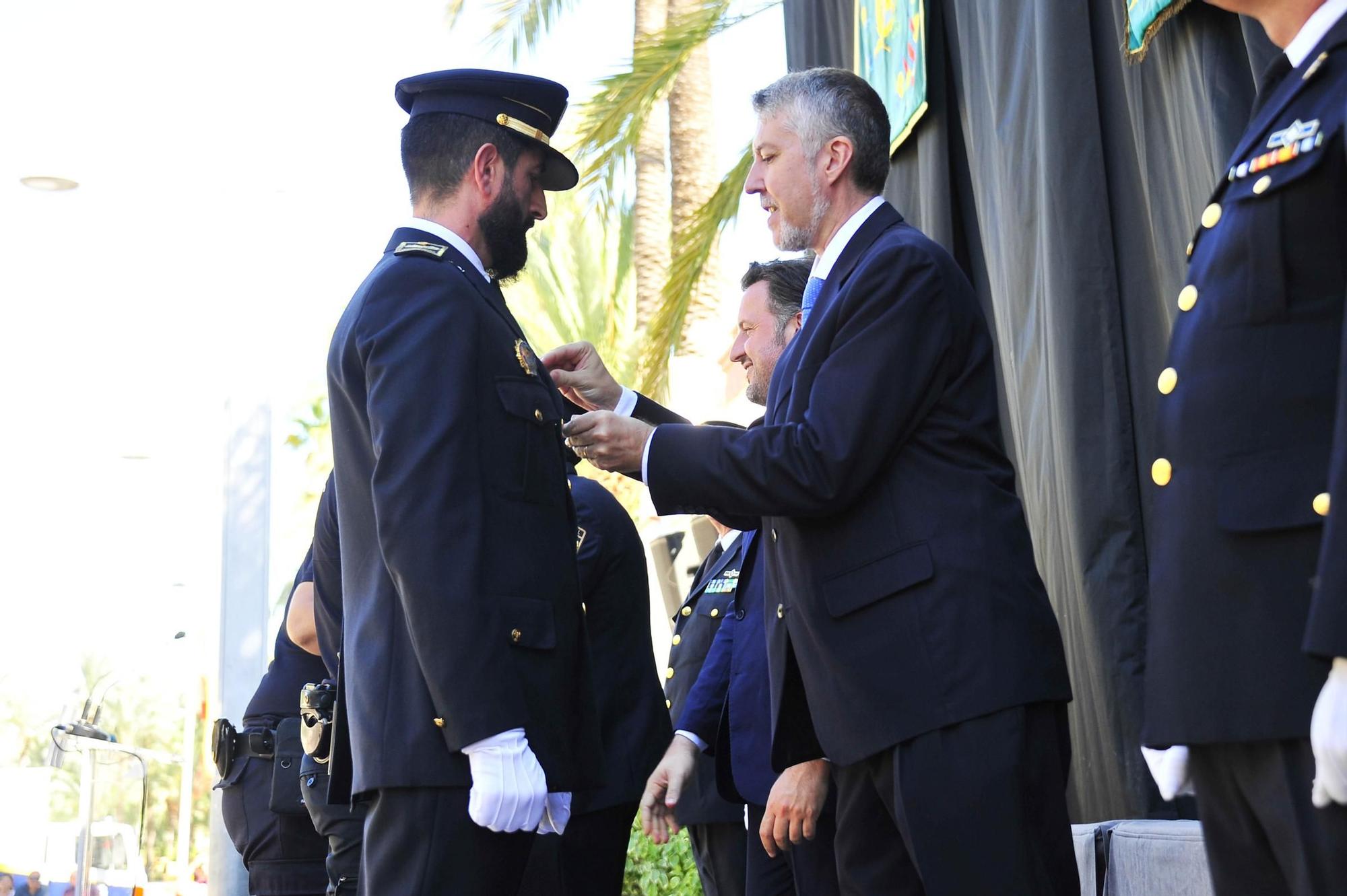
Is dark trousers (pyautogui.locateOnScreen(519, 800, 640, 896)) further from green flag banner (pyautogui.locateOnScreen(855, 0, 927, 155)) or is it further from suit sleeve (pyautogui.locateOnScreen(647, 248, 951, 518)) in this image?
green flag banner (pyautogui.locateOnScreen(855, 0, 927, 155))

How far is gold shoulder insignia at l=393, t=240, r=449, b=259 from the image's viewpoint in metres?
2.52

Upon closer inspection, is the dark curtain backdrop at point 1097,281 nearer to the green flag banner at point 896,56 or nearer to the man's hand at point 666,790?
the green flag banner at point 896,56

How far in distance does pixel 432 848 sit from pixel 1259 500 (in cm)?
131

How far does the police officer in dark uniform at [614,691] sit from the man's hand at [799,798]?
77 cm

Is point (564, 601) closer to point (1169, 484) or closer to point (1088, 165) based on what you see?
point (1169, 484)

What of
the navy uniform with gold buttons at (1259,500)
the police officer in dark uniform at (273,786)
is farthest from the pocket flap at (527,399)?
the police officer in dark uniform at (273,786)

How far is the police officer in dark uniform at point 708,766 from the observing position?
4.03 m

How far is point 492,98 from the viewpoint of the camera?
2.77 m

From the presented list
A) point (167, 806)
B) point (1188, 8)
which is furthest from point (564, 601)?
point (167, 806)

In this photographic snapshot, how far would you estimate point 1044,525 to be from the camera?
4234 mm

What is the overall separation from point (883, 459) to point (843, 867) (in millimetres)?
722

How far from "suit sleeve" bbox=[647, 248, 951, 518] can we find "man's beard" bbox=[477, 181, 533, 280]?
20.5 inches

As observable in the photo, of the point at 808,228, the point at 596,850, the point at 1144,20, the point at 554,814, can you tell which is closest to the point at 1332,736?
the point at 554,814

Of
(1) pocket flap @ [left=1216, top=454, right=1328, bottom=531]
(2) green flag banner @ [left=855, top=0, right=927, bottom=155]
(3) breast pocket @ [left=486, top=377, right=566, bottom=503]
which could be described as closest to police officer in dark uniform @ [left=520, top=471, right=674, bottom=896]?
(3) breast pocket @ [left=486, top=377, right=566, bottom=503]
